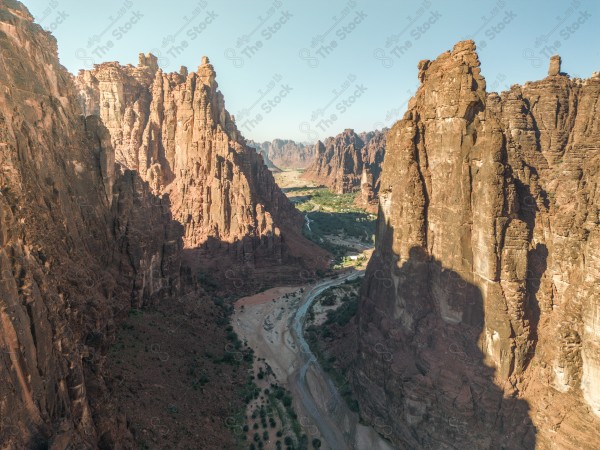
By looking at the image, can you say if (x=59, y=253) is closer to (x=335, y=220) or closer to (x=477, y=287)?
(x=477, y=287)

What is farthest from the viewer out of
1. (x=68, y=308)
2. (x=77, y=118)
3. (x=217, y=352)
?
(x=217, y=352)

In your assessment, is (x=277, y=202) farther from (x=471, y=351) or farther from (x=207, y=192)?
Result: (x=471, y=351)

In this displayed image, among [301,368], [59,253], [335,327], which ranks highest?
[59,253]

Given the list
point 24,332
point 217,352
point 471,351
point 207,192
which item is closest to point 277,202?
point 207,192

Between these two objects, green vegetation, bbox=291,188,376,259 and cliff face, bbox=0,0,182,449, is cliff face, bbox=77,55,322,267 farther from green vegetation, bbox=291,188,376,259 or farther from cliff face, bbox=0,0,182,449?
cliff face, bbox=0,0,182,449

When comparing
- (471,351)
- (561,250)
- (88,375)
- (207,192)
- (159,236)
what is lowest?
(471,351)

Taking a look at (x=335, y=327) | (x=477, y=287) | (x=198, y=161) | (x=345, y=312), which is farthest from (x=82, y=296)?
(x=198, y=161)
